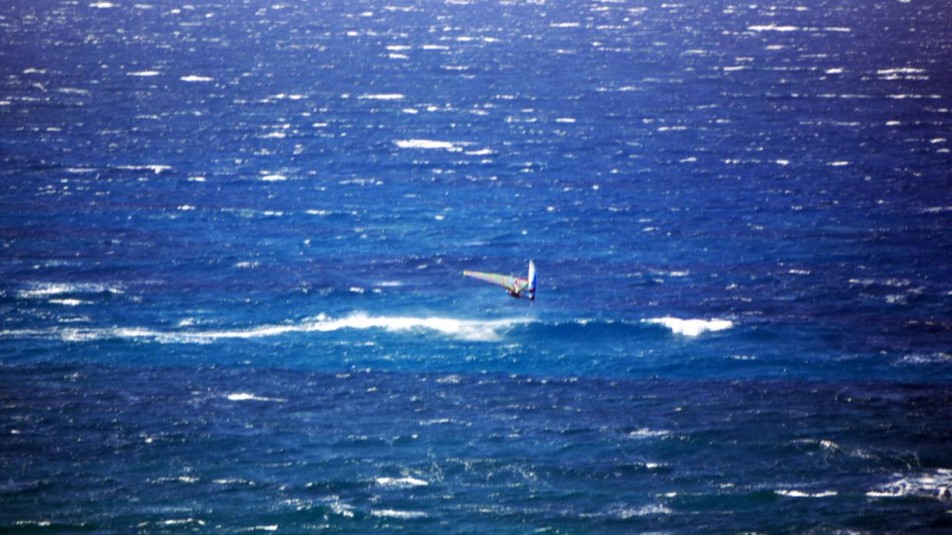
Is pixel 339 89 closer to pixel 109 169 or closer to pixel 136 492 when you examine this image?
pixel 109 169

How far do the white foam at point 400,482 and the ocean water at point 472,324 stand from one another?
23cm

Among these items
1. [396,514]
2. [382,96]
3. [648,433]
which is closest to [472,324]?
[648,433]

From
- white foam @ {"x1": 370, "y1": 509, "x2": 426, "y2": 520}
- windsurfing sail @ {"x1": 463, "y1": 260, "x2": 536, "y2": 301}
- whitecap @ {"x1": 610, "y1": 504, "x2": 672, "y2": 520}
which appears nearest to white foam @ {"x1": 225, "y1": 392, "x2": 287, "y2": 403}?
white foam @ {"x1": 370, "y1": 509, "x2": 426, "y2": 520}

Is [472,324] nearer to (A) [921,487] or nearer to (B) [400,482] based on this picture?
(B) [400,482]

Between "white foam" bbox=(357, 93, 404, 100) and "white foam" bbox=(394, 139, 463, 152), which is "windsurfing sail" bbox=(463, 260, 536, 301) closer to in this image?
"white foam" bbox=(394, 139, 463, 152)

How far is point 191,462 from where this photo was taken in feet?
238

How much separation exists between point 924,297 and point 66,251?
6140cm

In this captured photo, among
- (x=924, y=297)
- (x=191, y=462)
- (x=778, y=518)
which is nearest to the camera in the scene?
(x=778, y=518)

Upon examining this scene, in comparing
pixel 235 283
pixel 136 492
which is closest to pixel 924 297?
pixel 235 283

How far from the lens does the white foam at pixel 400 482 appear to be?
230 feet

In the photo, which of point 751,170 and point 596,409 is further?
point 751,170

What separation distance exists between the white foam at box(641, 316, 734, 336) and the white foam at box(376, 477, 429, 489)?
1056 inches

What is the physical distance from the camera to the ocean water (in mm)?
69438

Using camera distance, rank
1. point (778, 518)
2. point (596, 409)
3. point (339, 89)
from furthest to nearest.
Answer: point (339, 89), point (596, 409), point (778, 518)
